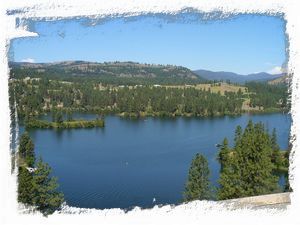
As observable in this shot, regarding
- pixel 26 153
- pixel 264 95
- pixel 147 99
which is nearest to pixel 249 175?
pixel 26 153

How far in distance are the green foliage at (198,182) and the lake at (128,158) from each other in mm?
1394

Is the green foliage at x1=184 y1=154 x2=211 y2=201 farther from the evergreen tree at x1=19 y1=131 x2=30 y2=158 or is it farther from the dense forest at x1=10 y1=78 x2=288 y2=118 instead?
the dense forest at x1=10 y1=78 x2=288 y2=118

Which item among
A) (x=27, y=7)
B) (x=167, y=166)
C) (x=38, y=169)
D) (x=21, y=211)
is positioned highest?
(x=27, y=7)

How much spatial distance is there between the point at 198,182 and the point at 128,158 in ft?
42.6

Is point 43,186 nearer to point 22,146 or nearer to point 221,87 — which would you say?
point 22,146

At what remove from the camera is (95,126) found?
4009cm

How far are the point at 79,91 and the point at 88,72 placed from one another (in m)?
29.3

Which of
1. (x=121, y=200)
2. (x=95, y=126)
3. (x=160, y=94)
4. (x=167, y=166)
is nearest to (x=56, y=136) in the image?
(x=95, y=126)

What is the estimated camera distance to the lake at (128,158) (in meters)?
16.7

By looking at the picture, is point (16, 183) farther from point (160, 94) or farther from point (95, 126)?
point (160, 94)

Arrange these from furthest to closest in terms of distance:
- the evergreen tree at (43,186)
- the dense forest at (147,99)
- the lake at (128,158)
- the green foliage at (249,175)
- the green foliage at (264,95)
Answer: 1. the green foliage at (264,95)
2. the dense forest at (147,99)
3. the lake at (128,158)
4. the green foliage at (249,175)
5. the evergreen tree at (43,186)

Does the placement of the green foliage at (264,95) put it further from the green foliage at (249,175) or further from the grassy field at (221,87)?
the green foliage at (249,175)

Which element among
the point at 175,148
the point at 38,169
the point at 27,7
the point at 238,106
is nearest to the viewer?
the point at 27,7

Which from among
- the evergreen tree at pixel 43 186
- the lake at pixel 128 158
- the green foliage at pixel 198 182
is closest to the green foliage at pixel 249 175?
the green foliage at pixel 198 182
